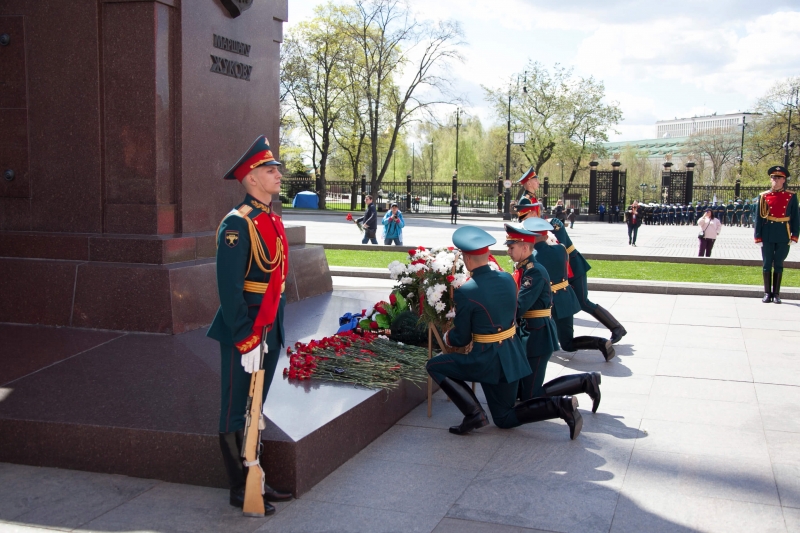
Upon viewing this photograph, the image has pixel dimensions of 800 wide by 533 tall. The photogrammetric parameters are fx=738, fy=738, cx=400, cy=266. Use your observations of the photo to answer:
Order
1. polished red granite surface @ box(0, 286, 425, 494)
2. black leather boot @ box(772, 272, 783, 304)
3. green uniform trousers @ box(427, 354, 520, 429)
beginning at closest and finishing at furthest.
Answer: polished red granite surface @ box(0, 286, 425, 494) < green uniform trousers @ box(427, 354, 520, 429) < black leather boot @ box(772, 272, 783, 304)

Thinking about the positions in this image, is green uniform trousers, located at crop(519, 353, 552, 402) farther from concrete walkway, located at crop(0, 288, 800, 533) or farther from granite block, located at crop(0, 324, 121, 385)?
granite block, located at crop(0, 324, 121, 385)

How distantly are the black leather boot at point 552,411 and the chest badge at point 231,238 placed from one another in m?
2.44

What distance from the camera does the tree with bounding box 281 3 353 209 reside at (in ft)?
161

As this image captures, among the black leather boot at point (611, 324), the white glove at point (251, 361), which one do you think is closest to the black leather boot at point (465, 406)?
the white glove at point (251, 361)

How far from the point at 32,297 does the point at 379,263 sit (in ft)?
32.7

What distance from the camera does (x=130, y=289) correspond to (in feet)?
20.1

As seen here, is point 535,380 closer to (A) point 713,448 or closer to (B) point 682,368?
(A) point 713,448

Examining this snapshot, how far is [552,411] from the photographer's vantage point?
4.97m

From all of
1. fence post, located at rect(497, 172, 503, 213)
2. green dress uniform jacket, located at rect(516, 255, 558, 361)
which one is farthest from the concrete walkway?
fence post, located at rect(497, 172, 503, 213)

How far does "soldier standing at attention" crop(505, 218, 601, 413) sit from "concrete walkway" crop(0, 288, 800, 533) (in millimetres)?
265

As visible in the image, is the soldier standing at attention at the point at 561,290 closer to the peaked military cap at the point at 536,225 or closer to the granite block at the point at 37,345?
the peaked military cap at the point at 536,225

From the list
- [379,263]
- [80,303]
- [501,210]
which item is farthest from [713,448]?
[501,210]

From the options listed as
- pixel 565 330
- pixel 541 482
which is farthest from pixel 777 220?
pixel 541 482

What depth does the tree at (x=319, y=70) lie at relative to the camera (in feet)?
161
